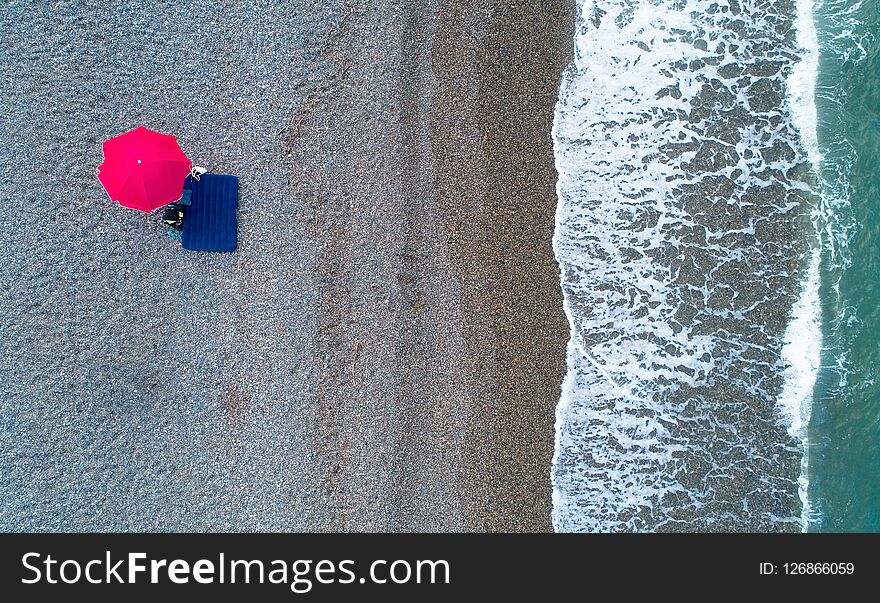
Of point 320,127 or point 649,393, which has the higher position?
point 320,127

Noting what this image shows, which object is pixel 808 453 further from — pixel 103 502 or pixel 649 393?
pixel 103 502

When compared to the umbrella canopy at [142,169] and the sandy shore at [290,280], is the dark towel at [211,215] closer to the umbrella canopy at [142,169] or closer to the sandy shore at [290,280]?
the sandy shore at [290,280]

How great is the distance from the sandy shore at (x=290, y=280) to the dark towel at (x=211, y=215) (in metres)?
0.13

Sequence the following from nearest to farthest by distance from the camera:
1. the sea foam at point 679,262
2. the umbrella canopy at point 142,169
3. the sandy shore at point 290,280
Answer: the umbrella canopy at point 142,169 → the sandy shore at point 290,280 → the sea foam at point 679,262

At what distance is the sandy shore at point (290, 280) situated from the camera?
187 inches

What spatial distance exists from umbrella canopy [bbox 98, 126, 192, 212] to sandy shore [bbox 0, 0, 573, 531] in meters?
0.66

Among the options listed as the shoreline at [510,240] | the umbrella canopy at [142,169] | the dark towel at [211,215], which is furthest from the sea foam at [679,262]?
the umbrella canopy at [142,169]

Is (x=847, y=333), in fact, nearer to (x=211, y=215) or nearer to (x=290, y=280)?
(x=290, y=280)

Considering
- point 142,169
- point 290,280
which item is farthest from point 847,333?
point 142,169

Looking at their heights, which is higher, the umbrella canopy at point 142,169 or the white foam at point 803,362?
the umbrella canopy at point 142,169

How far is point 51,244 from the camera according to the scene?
476 centimetres

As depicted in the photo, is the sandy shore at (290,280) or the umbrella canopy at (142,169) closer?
the umbrella canopy at (142,169)
